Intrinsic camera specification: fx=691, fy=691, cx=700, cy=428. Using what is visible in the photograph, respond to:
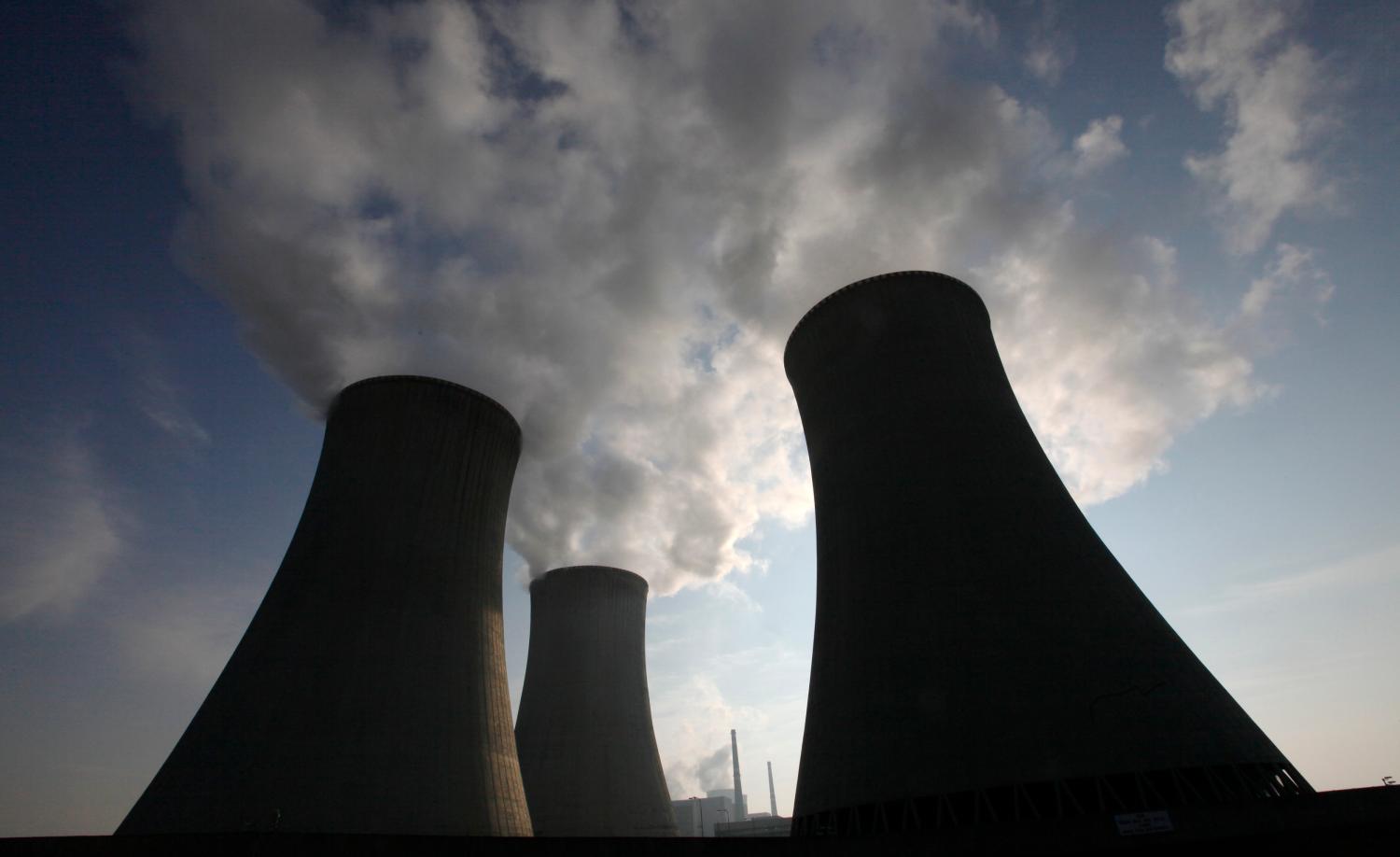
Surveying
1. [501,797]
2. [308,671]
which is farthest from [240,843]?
[501,797]

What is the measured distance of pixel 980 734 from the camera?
27.4 feet

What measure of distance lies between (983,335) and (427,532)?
1036 centimetres

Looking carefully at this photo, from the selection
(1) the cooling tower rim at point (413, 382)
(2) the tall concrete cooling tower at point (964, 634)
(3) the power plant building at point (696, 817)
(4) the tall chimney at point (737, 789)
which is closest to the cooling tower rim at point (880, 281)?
(2) the tall concrete cooling tower at point (964, 634)

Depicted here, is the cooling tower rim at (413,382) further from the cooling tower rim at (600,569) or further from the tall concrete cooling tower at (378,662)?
the cooling tower rim at (600,569)

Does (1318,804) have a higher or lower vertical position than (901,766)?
lower

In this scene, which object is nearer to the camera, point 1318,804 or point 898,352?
point 1318,804

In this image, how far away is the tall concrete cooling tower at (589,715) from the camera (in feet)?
58.3

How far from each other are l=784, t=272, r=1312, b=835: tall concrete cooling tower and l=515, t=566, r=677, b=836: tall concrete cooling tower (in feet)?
32.1

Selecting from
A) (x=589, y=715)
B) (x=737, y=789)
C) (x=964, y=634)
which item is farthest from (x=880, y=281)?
(x=737, y=789)

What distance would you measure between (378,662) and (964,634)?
840 cm

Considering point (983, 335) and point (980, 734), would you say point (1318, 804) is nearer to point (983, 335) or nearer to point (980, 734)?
point (980, 734)

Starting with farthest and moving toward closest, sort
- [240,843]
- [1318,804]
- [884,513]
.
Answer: [884,513], [1318,804], [240,843]

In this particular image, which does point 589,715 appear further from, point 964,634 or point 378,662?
point 964,634

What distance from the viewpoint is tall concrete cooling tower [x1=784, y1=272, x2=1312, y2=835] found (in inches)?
321
